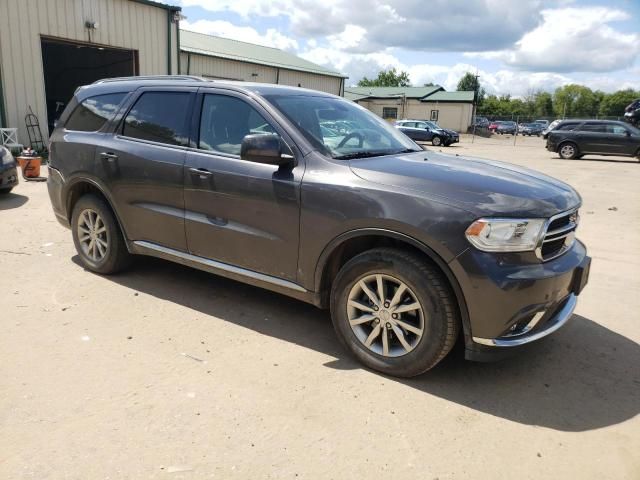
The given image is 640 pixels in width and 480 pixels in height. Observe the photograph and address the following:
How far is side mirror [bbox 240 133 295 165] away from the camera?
340cm

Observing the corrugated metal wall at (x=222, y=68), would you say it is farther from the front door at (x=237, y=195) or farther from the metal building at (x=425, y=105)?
the metal building at (x=425, y=105)

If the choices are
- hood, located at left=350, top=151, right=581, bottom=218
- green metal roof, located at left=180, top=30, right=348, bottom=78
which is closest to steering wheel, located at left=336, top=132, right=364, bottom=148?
hood, located at left=350, top=151, right=581, bottom=218

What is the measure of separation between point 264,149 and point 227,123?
749 millimetres

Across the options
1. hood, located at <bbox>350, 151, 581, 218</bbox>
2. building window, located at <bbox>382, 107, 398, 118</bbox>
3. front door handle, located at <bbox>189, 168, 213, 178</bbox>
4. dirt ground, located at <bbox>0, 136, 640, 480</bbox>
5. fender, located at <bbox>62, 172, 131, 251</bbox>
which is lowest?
dirt ground, located at <bbox>0, 136, 640, 480</bbox>

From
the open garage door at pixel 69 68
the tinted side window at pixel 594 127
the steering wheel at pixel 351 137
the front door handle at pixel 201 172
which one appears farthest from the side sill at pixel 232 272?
the tinted side window at pixel 594 127

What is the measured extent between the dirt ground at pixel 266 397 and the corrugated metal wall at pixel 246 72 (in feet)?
60.5

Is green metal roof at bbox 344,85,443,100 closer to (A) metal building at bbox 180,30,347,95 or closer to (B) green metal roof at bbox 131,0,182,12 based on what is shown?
(A) metal building at bbox 180,30,347,95

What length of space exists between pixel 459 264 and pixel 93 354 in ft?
8.15

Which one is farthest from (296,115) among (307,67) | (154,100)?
(307,67)

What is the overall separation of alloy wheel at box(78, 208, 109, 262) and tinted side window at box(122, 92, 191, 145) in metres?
0.91

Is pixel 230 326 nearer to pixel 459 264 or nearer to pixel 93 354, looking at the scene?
pixel 93 354

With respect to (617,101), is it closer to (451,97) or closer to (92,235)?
(451,97)

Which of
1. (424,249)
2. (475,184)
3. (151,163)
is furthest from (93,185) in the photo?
(475,184)

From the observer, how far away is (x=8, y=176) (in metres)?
8.33
